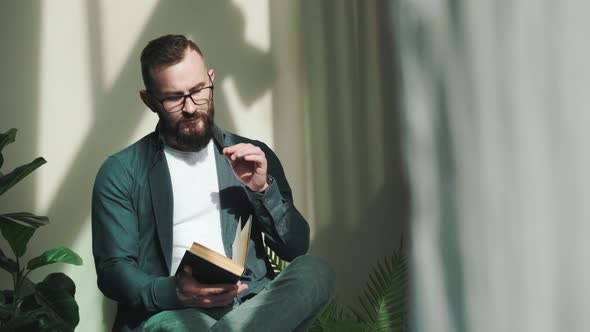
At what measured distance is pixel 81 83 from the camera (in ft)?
12.3

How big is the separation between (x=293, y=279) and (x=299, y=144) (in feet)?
4.57

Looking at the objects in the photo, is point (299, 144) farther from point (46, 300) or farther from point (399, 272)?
point (46, 300)

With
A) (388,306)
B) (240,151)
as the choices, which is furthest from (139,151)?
(388,306)

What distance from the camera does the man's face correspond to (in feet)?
9.60

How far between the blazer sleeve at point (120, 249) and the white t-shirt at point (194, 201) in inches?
5.5

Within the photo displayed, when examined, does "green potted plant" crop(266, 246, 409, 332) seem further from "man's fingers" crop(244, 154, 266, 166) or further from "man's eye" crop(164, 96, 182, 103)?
"man's eye" crop(164, 96, 182, 103)


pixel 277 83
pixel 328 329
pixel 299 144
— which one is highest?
pixel 277 83

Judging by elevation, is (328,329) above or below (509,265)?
below

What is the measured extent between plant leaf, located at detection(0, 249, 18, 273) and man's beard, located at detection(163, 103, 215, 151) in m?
0.87

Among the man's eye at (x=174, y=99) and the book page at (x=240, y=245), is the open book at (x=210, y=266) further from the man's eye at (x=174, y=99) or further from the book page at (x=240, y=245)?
the man's eye at (x=174, y=99)

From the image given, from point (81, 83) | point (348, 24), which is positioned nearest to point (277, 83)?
point (348, 24)

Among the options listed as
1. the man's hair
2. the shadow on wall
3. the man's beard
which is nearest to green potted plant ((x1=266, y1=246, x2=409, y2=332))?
the shadow on wall

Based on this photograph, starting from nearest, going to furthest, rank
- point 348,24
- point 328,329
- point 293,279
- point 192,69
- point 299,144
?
1. point 293,279
2. point 192,69
3. point 328,329
4. point 348,24
5. point 299,144

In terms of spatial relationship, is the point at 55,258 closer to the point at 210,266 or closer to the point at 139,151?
the point at 139,151
